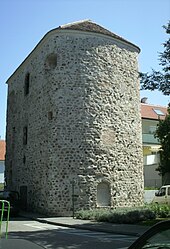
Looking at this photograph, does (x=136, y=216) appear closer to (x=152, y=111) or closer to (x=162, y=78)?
(x=162, y=78)

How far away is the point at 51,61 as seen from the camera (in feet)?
80.8

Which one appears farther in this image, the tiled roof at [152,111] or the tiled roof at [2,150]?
the tiled roof at [2,150]

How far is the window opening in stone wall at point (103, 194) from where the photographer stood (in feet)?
72.2

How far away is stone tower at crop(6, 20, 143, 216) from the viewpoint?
2177cm

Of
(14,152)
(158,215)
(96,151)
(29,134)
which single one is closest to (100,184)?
(96,151)

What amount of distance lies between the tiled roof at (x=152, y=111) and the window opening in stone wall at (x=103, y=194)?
20.4 metres

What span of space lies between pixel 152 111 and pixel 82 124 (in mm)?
23881

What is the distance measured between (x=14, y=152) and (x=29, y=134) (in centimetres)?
508

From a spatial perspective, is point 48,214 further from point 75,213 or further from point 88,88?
point 88,88

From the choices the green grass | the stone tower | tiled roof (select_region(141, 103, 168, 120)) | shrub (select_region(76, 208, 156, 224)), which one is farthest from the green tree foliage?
shrub (select_region(76, 208, 156, 224))

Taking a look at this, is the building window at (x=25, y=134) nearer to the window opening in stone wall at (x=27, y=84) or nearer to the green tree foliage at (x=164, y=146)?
the window opening in stone wall at (x=27, y=84)

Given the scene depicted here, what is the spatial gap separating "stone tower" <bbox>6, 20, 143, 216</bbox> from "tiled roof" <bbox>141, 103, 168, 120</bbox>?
1690cm

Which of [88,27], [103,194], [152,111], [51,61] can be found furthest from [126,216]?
[152,111]

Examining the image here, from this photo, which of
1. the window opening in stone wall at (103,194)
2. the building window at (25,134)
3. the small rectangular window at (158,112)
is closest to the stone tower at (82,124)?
the window opening in stone wall at (103,194)
